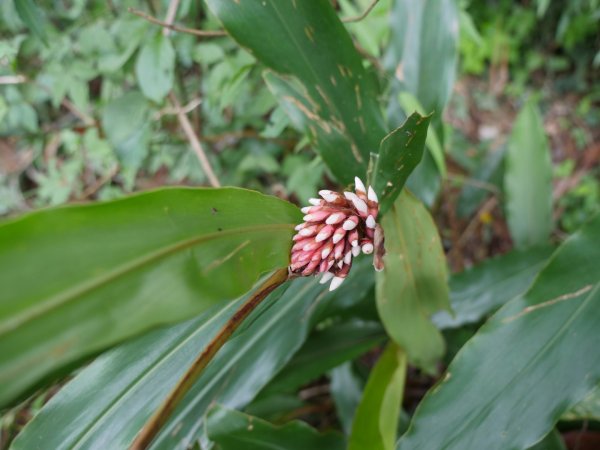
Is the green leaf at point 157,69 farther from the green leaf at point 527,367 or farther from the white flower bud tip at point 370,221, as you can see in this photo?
the green leaf at point 527,367

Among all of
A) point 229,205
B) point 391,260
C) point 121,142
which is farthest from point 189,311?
point 121,142

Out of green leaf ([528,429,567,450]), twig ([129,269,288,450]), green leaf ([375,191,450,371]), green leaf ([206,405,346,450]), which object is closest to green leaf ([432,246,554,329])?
green leaf ([375,191,450,371])

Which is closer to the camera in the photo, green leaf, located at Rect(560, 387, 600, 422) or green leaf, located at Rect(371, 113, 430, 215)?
green leaf, located at Rect(371, 113, 430, 215)

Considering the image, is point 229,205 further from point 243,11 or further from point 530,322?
point 530,322

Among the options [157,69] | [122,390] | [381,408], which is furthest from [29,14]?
[381,408]

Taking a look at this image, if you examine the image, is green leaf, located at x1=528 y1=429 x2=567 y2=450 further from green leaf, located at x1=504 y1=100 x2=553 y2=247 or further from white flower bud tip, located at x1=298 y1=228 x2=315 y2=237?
white flower bud tip, located at x1=298 y1=228 x2=315 y2=237

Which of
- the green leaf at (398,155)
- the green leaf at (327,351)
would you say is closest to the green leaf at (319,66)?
the green leaf at (398,155)
